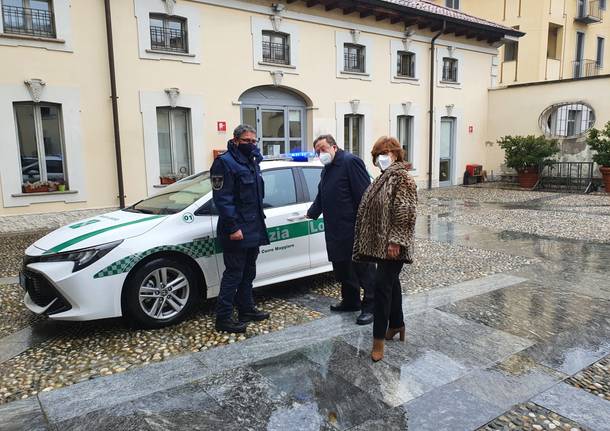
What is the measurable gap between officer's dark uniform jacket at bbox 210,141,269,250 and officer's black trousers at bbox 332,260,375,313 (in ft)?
2.82

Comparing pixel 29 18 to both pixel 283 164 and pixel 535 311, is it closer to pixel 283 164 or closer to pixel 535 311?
pixel 283 164

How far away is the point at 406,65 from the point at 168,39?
836 cm

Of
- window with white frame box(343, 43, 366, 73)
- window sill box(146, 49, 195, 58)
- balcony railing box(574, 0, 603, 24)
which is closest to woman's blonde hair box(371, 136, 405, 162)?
window sill box(146, 49, 195, 58)

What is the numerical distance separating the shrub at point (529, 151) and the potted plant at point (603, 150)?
50.1 inches

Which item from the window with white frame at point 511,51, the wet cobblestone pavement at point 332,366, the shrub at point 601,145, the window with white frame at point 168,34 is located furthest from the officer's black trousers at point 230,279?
the window with white frame at point 511,51

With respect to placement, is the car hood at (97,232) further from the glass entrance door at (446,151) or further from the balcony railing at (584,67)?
the balcony railing at (584,67)

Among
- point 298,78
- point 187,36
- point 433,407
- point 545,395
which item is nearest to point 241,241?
point 433,407

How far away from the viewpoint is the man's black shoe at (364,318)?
445 cm

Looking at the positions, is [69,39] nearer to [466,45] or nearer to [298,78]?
[298,78]

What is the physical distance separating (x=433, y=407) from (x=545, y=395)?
79 centimetres

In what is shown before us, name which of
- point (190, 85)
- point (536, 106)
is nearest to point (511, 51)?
point (536, 106)

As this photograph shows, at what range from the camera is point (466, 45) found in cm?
1759

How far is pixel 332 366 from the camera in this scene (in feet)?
11.9

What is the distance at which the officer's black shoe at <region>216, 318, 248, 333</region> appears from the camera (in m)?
4.27
